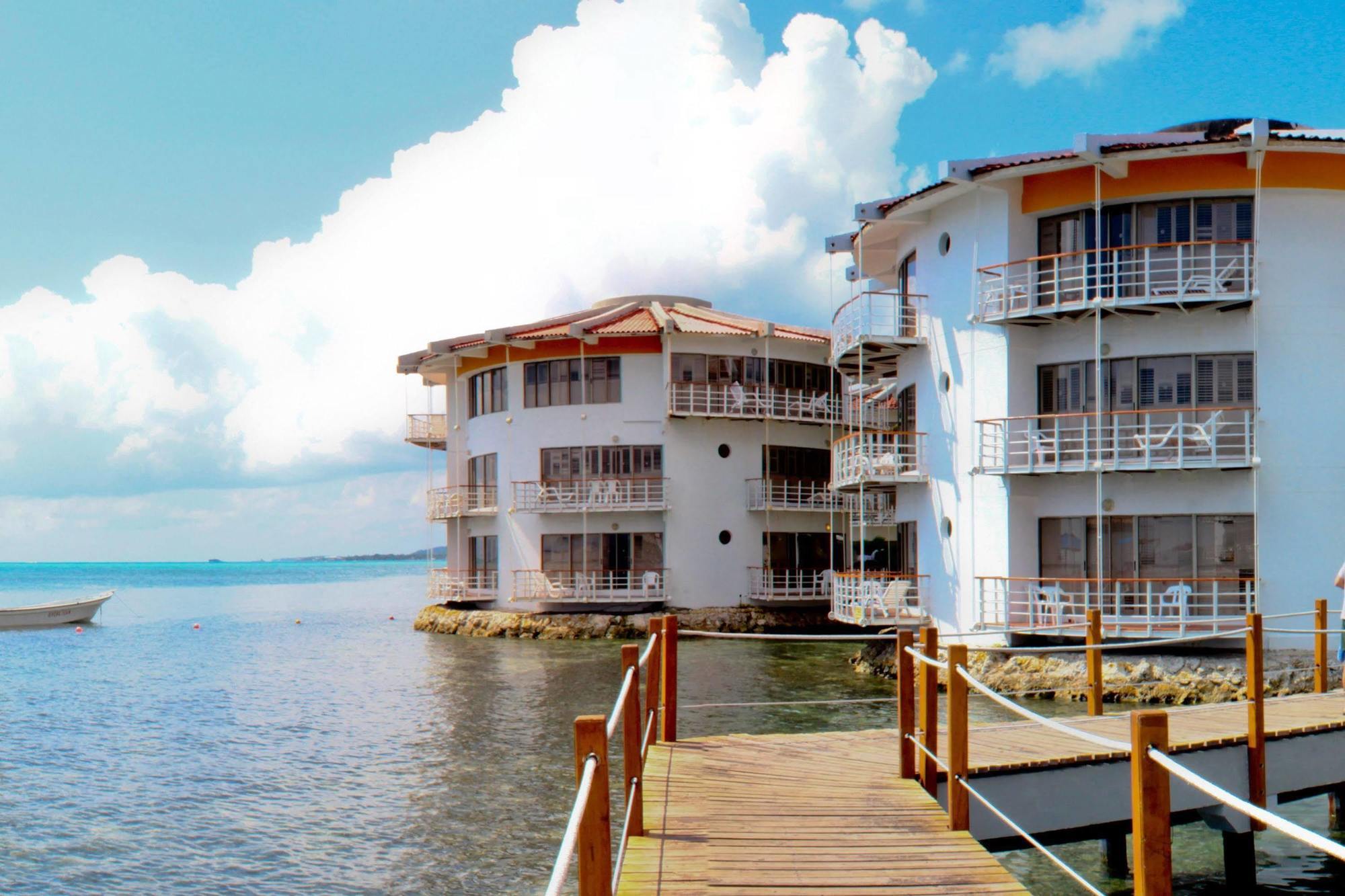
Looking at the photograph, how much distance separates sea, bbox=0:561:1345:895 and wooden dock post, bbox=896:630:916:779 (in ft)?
10.5

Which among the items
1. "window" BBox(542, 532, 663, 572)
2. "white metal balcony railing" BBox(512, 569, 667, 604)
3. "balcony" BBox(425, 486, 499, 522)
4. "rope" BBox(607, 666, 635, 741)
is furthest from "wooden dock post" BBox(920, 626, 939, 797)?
"balcony" BBox(425, 486, 499, 522)

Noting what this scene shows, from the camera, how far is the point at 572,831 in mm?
4602

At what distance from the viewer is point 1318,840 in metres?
4.15

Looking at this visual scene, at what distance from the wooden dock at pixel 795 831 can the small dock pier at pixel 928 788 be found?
18 mm

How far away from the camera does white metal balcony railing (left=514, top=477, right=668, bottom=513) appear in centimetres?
4000

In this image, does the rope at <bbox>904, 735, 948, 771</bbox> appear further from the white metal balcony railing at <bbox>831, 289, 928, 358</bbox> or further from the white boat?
the white boat

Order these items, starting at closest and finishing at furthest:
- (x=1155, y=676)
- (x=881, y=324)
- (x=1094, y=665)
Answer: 1. (x=1094, y=665)
2. (x=1155, y=676)
3. (x=881, y=324)

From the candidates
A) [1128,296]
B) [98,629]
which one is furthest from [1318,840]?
[98,629]

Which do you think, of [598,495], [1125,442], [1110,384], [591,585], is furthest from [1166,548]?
[591,585]

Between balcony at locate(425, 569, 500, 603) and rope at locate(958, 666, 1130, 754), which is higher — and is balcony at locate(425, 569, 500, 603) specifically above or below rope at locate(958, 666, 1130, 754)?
below

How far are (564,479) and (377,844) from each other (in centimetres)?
2745

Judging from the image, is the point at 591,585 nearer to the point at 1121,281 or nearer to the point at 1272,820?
the point at 1121,281

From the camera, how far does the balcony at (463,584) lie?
43125mm

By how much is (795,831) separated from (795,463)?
3503 centimetres
